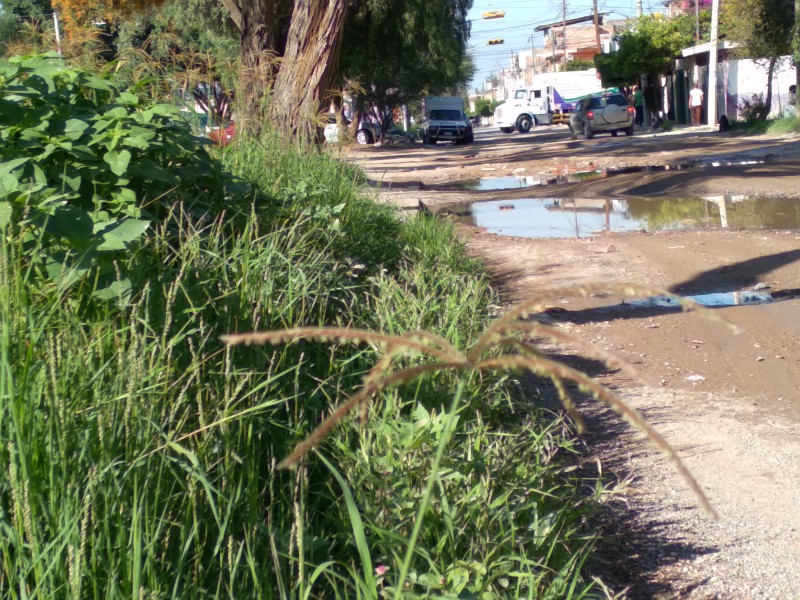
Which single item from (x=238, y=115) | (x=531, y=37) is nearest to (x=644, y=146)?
(x=238, y=115)

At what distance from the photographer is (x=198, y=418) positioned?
9.31ft

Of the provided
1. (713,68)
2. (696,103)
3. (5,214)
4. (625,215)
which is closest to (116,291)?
(5,214)

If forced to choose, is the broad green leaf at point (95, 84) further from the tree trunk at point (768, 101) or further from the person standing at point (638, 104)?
the person standing at point (638, 104)

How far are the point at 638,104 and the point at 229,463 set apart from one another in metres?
46.7

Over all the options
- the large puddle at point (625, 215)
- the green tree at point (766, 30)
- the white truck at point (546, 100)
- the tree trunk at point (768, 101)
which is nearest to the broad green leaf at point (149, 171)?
the large puddle at point (625, 215)

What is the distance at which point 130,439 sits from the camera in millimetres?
2506

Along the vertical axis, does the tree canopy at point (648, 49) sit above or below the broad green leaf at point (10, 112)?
above

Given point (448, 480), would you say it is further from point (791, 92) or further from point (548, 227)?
point (791, 92)

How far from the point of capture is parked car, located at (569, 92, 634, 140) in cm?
3619

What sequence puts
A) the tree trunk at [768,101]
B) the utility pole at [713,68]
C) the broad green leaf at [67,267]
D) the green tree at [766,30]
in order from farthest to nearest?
the utility pole at [713,68] < the tree trunk at [768,101] < the green tree at [766,30] < the broad green leaf at [67,267]

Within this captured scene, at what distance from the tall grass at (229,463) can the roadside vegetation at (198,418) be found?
1 centimetres

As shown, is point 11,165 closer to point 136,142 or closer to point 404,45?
point 136,142

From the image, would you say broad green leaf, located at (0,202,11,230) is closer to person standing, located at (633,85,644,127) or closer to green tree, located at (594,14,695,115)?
green tree, located at (594,14,695,115)

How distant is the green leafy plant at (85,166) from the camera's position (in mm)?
3189
